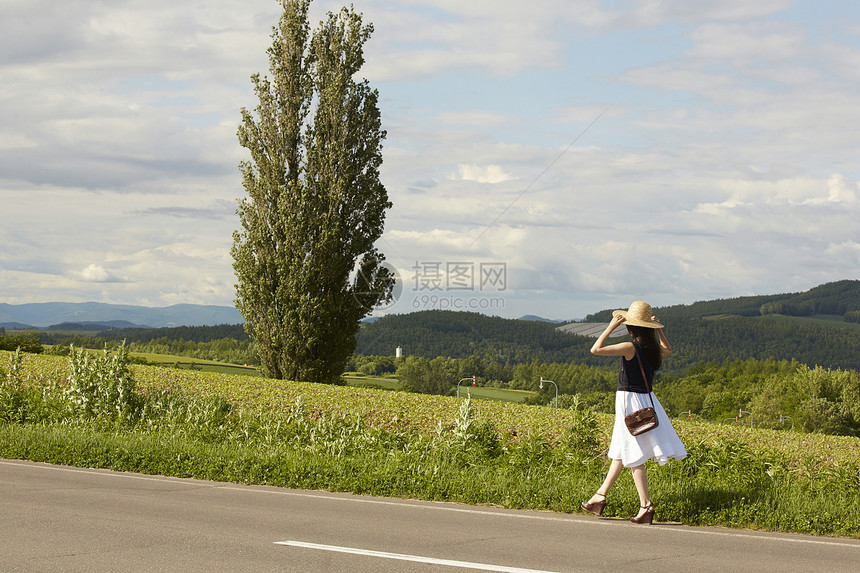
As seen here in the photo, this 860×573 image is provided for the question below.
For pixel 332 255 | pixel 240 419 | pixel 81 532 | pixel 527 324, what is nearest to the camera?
pixel 81 532

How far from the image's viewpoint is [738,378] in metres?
150

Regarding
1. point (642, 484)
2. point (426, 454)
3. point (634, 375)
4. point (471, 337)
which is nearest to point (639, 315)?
point (634, 375)

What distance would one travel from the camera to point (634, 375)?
25.8 feet

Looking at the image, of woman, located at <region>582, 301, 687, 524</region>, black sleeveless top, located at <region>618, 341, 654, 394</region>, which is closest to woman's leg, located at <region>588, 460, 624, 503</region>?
woman, located at <region>582, 301, 687, 524</region>

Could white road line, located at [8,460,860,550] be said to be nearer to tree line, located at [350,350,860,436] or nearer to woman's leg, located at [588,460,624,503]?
woman's leg, located at [588,460,624,503]

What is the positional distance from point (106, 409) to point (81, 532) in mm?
7532

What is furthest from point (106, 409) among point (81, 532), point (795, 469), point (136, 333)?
point (136, 333)

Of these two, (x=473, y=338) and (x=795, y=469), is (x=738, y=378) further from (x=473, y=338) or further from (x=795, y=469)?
(x=795, y=469)

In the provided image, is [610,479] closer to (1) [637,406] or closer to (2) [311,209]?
(1) [637,406]

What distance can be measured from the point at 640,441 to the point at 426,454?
3.80 m

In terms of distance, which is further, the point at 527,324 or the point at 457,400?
the point at 527,324

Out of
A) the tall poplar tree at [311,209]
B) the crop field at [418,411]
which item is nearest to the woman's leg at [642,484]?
the crop field at [418,411]

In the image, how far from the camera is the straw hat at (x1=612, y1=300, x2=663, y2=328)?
25.9 ft

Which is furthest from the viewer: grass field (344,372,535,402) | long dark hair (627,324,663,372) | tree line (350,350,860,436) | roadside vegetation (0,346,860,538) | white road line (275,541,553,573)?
tree line (350,350,860,436)
